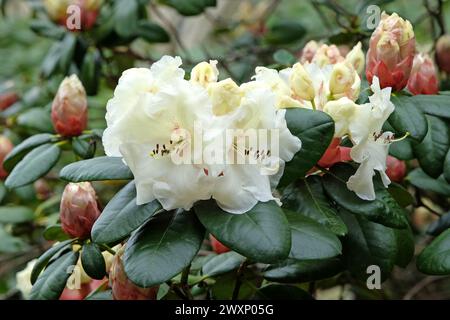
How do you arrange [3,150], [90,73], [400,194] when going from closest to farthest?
1. [400,194]
2. [3,150]
3. [90,73]

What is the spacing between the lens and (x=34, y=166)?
1341 mm

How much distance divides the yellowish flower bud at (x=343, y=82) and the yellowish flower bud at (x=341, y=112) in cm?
4

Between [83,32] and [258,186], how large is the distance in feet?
4.14

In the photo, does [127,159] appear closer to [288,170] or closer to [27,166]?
[288,170]

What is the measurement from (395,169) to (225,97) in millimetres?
640

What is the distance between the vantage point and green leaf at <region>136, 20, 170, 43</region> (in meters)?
2.13

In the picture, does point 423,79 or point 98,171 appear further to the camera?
point 423,79

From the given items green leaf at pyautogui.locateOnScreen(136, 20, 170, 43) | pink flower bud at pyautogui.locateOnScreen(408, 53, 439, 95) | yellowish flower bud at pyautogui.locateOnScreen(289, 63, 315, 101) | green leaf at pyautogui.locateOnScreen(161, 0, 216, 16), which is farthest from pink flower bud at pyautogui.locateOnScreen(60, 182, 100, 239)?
green leaf at pyautogui.locateOnScreen(136, 20, 170, 43)

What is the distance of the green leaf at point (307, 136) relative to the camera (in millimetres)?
963

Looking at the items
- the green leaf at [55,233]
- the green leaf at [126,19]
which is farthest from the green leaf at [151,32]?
the green leaf at [55,233]

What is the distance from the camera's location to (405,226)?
3.22 feet

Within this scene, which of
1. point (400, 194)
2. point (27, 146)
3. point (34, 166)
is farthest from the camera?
point (27, 146)

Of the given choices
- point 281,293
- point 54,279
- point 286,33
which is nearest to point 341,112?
point 281,293

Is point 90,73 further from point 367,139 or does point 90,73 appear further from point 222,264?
point 367,139
